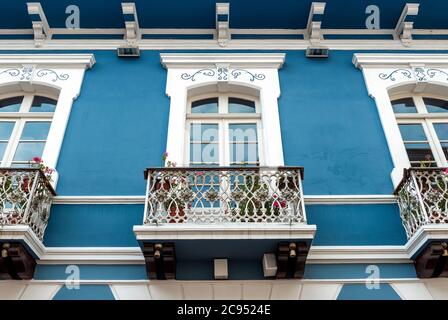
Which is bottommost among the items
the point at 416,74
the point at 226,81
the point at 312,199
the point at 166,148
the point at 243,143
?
the point at 312,199

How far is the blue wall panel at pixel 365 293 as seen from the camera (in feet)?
18.4

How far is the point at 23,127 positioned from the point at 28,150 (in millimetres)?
616

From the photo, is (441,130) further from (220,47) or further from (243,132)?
(220,47)

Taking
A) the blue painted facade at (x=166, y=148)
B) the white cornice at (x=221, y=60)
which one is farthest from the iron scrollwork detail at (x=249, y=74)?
the blue painted facade at (x=166, y=148)

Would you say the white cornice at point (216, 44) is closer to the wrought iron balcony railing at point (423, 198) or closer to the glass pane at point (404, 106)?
the glass pane at point (404, 106)

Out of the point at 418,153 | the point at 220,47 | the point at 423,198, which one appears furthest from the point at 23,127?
the point at 418,153

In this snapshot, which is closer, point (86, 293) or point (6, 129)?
point (86, 293)

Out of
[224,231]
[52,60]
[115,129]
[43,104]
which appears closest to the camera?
[224,231]

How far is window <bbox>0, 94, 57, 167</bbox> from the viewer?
7.07m

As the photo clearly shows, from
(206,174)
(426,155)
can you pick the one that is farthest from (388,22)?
(206,174)

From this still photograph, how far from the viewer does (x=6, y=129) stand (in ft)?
24.8

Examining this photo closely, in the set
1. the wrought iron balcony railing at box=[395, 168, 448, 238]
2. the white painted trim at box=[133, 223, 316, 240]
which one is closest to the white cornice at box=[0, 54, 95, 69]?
the white painted trim at box=[133, 223, 316, 240]

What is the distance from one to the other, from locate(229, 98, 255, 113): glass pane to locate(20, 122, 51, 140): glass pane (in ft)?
11.0

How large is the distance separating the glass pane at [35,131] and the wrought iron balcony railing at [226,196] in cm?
266
